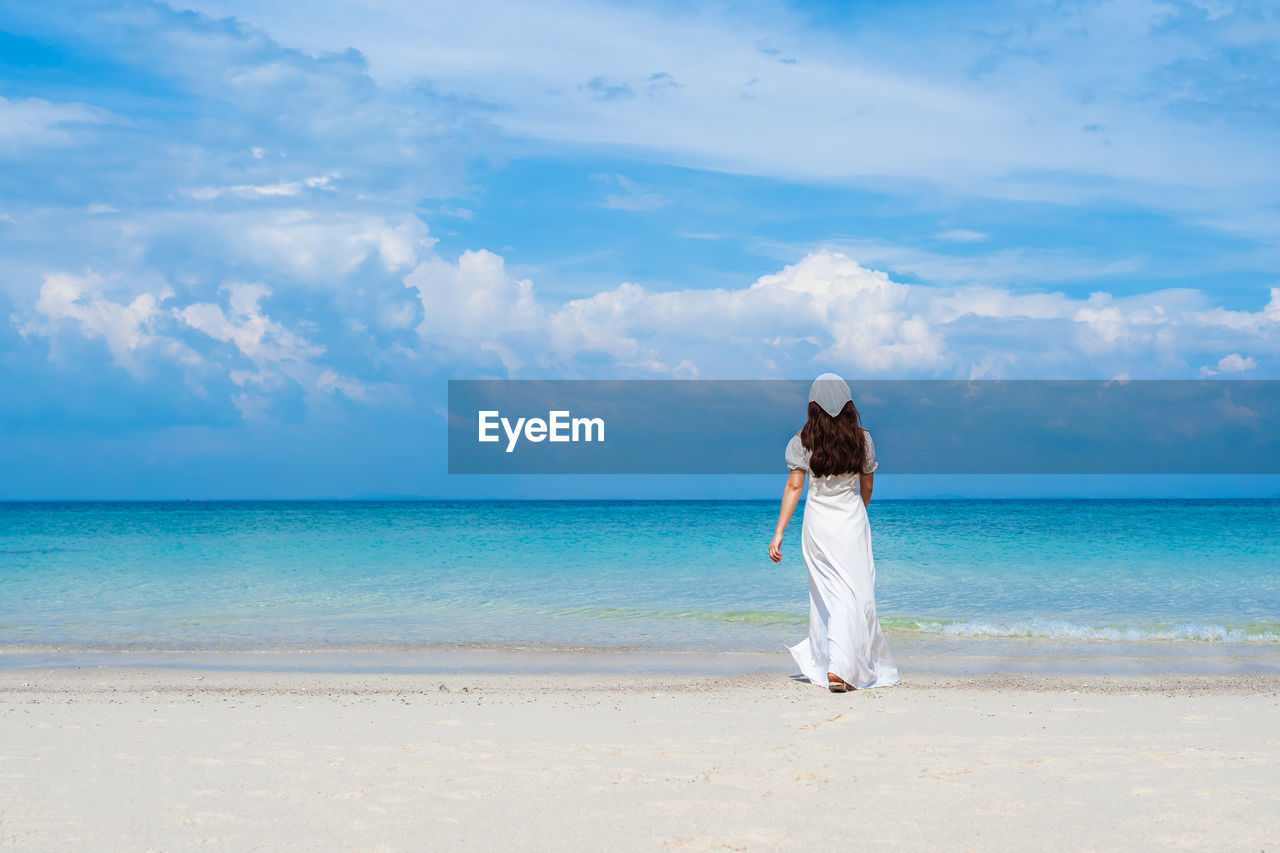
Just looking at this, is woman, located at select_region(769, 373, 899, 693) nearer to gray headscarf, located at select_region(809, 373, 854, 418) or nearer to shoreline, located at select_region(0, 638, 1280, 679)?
gray headscarf, located at select_region(809, 373, 854, 418)

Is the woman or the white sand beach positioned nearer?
the white sand beach

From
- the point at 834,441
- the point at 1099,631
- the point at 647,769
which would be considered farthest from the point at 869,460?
the point at 1099,631

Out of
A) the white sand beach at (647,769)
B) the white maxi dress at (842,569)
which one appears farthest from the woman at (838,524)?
the white sand beach at (647,769)

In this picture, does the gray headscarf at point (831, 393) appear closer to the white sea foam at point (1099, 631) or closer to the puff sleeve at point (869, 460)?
the puff sleeve at point (869, 460)

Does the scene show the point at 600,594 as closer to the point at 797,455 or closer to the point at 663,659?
the point at 663,659

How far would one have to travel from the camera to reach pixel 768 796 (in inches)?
173

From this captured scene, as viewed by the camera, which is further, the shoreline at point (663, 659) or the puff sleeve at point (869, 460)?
the shoreline at point (663, 659)

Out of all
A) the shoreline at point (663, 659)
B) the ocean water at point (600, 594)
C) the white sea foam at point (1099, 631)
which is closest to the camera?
the shoreline at point (663, 659)

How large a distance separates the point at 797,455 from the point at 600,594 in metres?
9.47

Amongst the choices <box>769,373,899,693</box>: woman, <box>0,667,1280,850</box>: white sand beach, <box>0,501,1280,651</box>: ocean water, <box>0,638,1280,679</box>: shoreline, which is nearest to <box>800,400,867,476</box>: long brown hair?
<box>769,373,899,693</box>: woman

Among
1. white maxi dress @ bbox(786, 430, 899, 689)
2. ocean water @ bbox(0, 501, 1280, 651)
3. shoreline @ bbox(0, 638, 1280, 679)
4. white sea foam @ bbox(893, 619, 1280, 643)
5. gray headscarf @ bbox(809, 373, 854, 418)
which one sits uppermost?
gray headscarf @ bbox(809, 373, 854, 418)

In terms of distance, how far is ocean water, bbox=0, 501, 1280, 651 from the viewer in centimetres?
1148

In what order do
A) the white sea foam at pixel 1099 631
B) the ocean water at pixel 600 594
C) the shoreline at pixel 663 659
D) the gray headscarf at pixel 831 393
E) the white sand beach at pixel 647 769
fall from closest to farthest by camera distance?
the white sand beach at pixel 647 769 → the gray headscarf at pixel 831 393 → the shoreline at pixel 663 659 → the white sea foam at pixel 1099 631 → the ocean water at pixel 600 594

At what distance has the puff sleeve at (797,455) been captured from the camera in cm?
705
